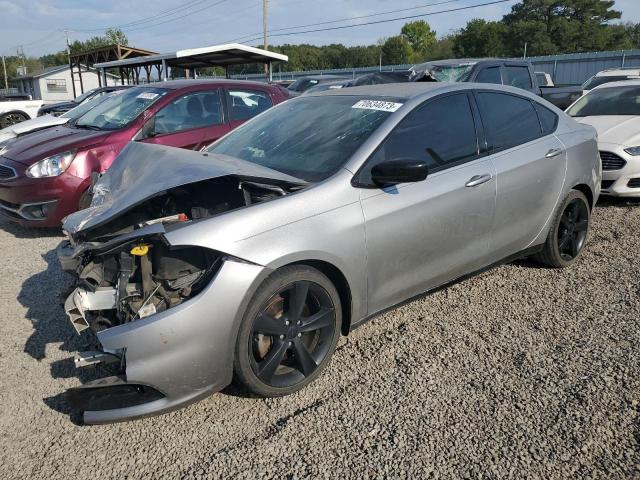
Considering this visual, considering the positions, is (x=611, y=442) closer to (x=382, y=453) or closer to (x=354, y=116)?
(x=382, y=453)

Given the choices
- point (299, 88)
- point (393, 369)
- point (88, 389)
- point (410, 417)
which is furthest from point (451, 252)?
point (299, 88)

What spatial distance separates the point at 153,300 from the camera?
102 inches

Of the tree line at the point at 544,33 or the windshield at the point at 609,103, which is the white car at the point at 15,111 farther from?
the tree line at the point at 544,33

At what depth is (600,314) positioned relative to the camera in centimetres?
379

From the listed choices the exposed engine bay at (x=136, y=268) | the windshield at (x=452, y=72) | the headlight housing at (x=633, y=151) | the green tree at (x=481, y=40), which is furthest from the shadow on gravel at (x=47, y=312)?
the green tree at (x=481, y=40)

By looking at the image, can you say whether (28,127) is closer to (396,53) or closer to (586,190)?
(586,190)

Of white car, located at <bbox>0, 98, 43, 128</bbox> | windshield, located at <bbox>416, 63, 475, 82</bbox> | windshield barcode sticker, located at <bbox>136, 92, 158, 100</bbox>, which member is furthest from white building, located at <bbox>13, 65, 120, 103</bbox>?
windshield barcode sticker, located at <bbox>136, 92, 158, 100</bbox>

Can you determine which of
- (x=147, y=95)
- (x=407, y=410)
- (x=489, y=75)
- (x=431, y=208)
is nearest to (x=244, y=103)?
(x=147, y=95)

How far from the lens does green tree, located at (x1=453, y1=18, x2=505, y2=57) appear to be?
55281 millimetres

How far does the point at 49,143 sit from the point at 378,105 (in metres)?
4.29

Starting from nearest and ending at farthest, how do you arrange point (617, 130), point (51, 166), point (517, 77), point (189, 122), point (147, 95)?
1. point (51, 166)
2. point (189, 122)
3. point (147, 95)
4. point (617, 130)
5. point (517, 77)

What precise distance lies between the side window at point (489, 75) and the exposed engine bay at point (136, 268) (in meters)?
7.25

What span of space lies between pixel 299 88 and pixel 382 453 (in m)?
15.9

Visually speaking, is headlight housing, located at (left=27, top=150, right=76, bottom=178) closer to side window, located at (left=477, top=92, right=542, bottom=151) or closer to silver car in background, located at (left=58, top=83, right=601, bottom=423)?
silver car in background, located at (left=58, top=83, right=601, bottom=423)
